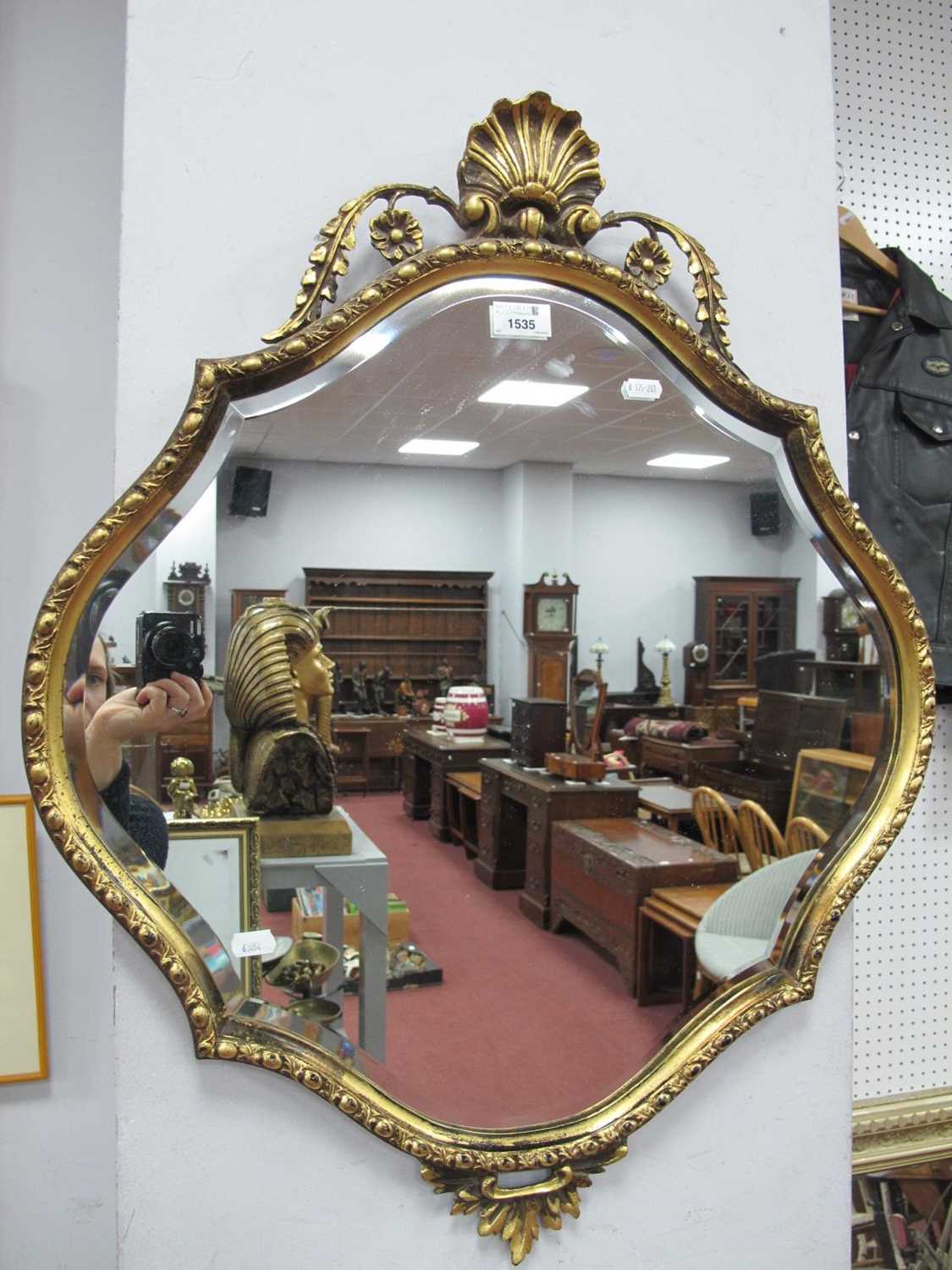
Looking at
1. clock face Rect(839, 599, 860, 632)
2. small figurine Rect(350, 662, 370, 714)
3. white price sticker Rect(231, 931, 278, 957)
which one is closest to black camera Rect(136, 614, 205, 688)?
small figurine Rect(350, 662, 370, 714)

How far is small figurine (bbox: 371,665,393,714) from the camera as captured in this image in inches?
48.4

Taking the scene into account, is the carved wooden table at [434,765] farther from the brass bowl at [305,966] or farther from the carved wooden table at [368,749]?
the brass bowl at [305,966]

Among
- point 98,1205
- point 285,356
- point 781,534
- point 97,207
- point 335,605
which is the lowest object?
point 98,1205

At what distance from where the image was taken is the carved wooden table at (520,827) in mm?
1280

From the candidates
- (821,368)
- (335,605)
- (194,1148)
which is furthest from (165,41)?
(194,1148)

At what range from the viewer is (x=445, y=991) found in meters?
1.20

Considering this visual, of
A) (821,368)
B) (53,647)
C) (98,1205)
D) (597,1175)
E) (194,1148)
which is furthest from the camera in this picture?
(98,1205)

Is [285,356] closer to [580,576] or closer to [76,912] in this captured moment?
[580,576]

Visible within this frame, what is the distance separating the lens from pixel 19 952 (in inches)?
58.9

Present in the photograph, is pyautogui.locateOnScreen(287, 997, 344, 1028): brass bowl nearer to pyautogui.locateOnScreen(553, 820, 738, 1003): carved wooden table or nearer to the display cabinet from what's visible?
pyautogui.locateOnScreen(553, 820, 738, 1003): carved wooden table

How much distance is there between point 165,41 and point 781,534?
40.2 inches

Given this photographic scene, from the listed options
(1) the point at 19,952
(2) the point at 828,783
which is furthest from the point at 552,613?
(1) the point at 19,952

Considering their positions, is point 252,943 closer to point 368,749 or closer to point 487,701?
point 368,749

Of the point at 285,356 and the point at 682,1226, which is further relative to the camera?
the point at 682,1226
